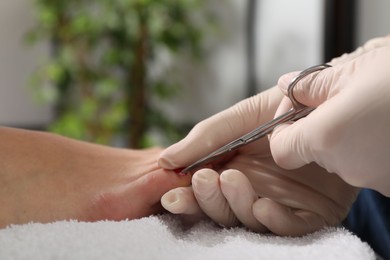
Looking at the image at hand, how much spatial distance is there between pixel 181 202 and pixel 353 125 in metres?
0.23

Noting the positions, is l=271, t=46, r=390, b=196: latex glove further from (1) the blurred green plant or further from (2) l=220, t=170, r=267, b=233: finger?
(1) the blurred green plant

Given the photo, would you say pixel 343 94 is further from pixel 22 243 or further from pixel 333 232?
pixel 22 243

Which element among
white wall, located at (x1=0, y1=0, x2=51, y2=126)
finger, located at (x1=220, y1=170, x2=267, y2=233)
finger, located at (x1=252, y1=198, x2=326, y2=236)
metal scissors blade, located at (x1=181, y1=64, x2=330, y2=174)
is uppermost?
metal scissors blade, located at (x1=181, y1=64, x2=330, y2=174)

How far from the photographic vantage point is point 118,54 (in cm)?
226

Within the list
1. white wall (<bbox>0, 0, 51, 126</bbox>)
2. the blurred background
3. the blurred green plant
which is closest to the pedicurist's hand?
the blurred background

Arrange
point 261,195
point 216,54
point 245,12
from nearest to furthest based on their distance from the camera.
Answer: point 261,195 → point 245,12 → point 216,54

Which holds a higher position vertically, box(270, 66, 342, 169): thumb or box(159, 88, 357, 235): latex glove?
box(270, 66, 342, 169): thumb

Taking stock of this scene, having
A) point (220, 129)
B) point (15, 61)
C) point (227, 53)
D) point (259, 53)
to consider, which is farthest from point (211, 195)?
point (15, 61)

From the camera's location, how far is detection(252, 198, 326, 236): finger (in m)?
0.57

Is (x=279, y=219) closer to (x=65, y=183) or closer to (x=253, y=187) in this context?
(x=253, y=187)

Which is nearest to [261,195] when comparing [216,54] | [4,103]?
[216,54]

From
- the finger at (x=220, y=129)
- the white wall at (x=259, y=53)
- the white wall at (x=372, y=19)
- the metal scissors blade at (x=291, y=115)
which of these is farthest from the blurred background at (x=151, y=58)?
the metal scissors blade at (x=291, y=115)

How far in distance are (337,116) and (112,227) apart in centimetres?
25

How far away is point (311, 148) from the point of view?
51 centimetres
